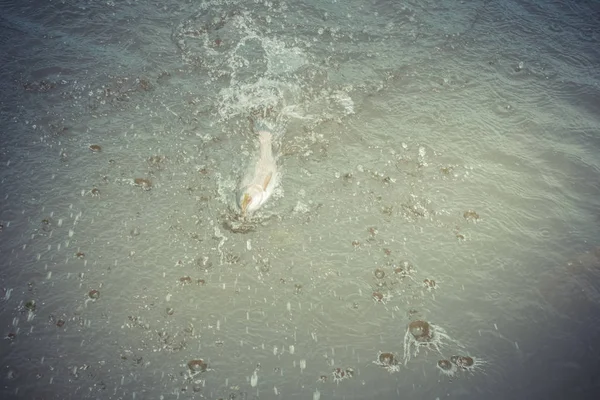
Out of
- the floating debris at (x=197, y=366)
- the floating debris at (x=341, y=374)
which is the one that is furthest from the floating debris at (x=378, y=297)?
the floating debris at (x=197, y=366)

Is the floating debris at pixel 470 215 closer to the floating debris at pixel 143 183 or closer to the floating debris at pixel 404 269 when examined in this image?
the floating debris at pixel 404 269

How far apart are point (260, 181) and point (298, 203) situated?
51cm

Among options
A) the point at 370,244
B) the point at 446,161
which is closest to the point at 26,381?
the point at 370,244

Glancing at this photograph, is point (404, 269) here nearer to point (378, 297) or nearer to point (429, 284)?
point (429, 284)

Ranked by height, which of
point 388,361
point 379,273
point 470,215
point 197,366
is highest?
point 470,215

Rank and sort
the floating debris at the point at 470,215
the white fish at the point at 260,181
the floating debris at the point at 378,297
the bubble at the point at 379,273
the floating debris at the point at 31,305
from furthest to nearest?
the floating debris at the point at 470,215 → the white fish at the point at 260,181 → the bubble at the point at 379,273 → the floating debris at the point at 378,297 → the floating debris at the point at 31,305

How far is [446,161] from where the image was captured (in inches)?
205

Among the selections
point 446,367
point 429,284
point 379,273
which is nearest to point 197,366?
point 379,273

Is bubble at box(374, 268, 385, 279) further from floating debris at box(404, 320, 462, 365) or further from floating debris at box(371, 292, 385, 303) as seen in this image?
floating debris at box(404, 320, 462, 365)

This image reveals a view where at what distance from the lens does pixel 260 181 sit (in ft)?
15.2

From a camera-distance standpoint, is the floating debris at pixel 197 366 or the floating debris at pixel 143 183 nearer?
the floating debris at pixel 197 366

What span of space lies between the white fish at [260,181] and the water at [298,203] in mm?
146

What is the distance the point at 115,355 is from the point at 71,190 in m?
2.10

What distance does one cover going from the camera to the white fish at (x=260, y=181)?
4.51 m
